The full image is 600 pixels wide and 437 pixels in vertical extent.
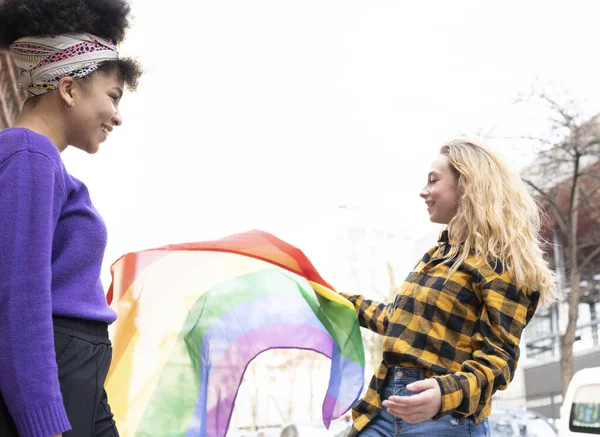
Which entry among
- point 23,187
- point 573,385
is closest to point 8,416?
point 23,187

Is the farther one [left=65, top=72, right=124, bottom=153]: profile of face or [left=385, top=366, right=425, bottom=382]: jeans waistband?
[left=385, top=366, right=425, bottom=382]: jeans waistband

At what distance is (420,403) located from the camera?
99.7 inches

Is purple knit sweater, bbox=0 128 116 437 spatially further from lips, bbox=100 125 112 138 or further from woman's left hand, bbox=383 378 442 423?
woman's left hand, bbox=383 378 442 423

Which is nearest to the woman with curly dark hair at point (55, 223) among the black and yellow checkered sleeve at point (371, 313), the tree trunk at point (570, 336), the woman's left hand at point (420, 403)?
the woman's left hand at point (420, 403)

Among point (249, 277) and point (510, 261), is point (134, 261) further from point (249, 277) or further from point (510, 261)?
point (510, 261)

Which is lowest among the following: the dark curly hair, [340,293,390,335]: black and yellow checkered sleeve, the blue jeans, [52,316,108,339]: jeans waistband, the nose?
the blue jeans

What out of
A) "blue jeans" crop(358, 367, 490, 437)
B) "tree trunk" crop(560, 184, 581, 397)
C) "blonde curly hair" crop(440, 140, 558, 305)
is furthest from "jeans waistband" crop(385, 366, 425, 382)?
"tree trunk" crop(560, 184, 581, 397)

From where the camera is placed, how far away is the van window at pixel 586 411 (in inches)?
414

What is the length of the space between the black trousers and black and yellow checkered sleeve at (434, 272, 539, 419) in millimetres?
1238

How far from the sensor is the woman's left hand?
2.52m

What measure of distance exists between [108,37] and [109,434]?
1070 millimetres

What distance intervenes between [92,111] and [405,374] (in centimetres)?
157

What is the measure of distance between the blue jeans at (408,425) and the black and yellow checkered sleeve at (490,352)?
8cm

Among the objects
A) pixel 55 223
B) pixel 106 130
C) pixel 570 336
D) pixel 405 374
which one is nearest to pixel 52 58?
pixel 106 130
